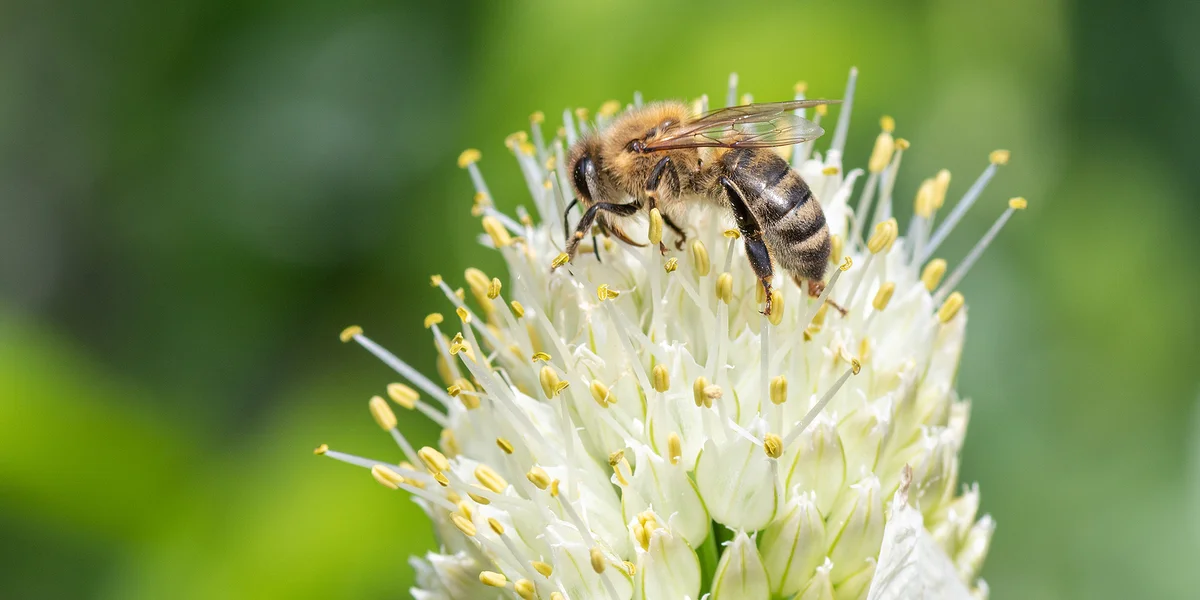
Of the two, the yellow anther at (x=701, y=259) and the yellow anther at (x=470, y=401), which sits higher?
the yellow anther at (x=701, y=259)

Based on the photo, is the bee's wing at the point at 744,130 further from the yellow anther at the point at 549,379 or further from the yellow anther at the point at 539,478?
the yellow anther at the point at 539,478

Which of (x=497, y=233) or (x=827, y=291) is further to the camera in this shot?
(x=497, y=233)

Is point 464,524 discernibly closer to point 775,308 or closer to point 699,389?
point 699,389

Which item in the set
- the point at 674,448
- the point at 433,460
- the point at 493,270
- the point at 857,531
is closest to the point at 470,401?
the point at 433,460

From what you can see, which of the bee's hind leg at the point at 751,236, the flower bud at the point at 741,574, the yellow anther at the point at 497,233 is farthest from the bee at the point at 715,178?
the flower bud at the point at 741,574

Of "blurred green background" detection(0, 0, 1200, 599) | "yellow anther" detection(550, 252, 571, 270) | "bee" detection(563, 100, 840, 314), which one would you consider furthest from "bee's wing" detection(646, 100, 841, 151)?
"blurred green background" detection(0, 0, 1200, 599)

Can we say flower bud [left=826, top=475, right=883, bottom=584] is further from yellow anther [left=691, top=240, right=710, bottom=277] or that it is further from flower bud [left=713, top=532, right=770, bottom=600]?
yellow anther [left=691, top=240, right=710, bottom=277]
